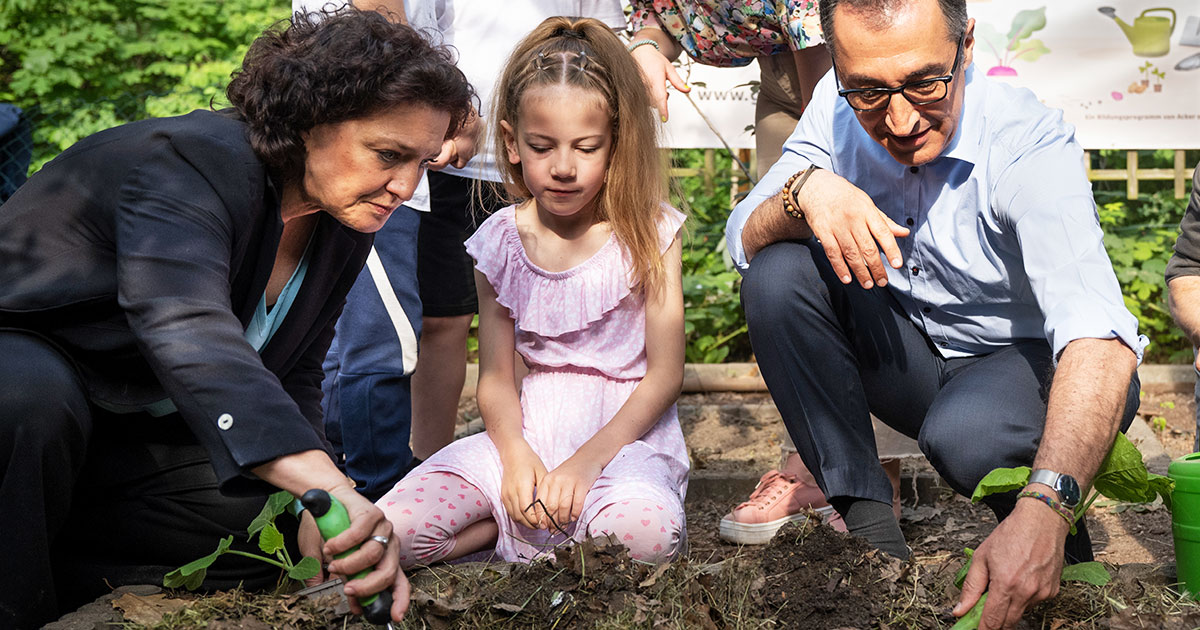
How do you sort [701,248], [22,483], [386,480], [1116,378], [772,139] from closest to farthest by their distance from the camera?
[1116,378], [22,483], [386,480], [772,139], [701,248]

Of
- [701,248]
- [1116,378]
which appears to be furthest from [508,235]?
[701,248]

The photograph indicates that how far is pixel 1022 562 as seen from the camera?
5.96 ft

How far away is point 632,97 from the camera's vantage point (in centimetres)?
296

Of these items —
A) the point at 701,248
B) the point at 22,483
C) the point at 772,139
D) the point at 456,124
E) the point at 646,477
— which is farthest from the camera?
the point at 701,248

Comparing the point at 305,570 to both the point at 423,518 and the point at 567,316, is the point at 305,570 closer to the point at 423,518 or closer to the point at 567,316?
the point at 423,518

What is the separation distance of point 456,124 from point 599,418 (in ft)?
3.09

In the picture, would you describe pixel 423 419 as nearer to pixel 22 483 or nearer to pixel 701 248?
pixel 22 483

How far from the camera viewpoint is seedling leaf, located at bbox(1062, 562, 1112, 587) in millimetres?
2029

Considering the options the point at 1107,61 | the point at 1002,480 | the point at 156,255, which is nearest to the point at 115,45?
the point at 1107,61

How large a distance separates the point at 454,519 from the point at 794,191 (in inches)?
45.7

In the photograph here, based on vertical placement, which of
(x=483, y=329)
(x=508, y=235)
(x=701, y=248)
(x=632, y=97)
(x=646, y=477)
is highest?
(x=632, y=97)

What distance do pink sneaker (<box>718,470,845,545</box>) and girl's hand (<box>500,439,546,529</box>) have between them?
0.62 m

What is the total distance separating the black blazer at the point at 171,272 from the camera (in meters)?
1.79

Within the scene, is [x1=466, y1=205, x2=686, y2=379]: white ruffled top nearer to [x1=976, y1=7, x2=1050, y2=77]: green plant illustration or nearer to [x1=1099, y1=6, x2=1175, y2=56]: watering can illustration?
[x1=976, y1=7, x2=1050, y2=77]: green plant illustration
